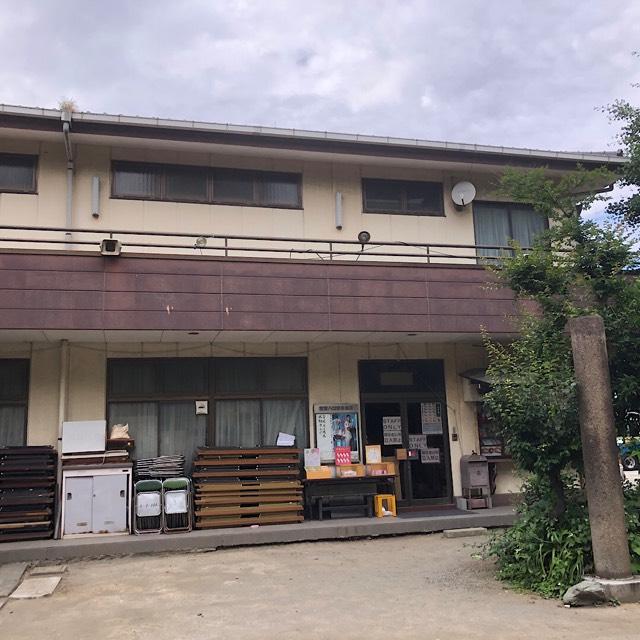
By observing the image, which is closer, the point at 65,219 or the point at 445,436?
the point at 65,219

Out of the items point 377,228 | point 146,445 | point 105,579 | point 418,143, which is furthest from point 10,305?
point 418,143

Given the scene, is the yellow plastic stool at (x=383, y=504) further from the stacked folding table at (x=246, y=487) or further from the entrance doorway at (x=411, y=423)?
the stacked folding table at (x=246, y=487)

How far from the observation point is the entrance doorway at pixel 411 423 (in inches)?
526

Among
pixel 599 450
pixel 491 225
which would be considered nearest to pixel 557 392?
pixel 599 450

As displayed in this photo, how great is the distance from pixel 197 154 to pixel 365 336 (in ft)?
16.5

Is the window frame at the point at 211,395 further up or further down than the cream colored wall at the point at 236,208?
further down

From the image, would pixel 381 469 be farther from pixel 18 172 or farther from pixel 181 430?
pixel 18 172

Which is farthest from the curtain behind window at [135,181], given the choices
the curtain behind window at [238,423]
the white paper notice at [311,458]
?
the white paper notice at [311,458]

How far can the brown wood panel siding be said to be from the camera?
34.6 feet

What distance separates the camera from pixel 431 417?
13.7m

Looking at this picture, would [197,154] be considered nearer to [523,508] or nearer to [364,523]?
[364,523]

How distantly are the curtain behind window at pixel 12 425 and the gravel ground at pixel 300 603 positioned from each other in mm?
2935

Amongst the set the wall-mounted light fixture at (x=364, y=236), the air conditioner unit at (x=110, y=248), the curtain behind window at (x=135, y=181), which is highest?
the curtain behind window at (x=135, y=181)

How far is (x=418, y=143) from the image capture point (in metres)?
13.7
